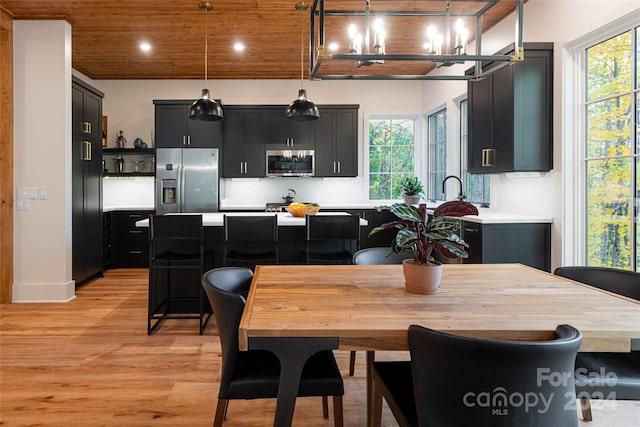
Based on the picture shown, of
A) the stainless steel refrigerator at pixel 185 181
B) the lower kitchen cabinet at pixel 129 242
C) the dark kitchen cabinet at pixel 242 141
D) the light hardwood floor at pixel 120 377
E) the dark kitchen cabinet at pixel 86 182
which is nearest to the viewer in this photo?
the light hardwood floor at pixel 120 377

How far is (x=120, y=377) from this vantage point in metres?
2.55

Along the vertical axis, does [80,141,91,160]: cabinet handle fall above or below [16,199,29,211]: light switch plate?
above

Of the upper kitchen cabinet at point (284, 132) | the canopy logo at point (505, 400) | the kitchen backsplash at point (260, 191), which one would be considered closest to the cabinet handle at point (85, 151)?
the kitchen backsplash at point (260, 191)

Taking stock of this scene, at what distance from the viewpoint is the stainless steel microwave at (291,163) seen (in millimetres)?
6262

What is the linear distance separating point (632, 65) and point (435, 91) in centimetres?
338

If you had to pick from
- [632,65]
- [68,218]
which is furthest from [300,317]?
[68,218]

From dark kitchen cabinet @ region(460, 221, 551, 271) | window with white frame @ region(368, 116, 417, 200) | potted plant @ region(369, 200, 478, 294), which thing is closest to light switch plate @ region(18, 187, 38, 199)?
potted plant @ region(369, 200, 478, 294)

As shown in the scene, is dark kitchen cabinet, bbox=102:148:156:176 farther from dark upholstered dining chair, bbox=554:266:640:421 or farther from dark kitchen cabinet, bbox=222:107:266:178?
dark upholstered dining chair, bbox=554:266:640:421

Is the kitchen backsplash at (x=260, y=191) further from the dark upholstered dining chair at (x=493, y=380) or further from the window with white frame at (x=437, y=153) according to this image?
the dark upholstered dining chair at (x=493, y=380)

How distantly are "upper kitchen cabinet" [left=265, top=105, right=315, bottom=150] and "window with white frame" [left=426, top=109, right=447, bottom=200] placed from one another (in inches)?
73.8

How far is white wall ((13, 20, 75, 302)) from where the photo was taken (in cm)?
425

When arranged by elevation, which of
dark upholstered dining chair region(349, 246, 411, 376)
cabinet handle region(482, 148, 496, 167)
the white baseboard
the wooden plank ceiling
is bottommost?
the white baseboard

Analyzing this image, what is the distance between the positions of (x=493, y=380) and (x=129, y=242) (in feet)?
19.8

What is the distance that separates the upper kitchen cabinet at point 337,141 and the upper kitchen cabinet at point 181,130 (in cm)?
154
